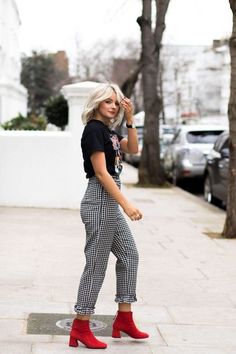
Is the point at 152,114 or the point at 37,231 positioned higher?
the point at 152,114

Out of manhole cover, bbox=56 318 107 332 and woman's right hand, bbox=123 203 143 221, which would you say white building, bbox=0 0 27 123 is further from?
woman's right hand, bbox=123 203 143 221

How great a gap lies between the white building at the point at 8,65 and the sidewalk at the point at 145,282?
98.3ft

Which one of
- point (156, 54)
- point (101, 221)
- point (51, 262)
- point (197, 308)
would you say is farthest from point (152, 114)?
point (101, 221)

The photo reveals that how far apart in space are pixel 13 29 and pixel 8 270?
151 ft

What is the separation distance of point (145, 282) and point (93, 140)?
2805mm

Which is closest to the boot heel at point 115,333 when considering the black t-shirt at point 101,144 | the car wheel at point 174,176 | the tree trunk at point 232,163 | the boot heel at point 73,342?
the boot heel at point 73,342

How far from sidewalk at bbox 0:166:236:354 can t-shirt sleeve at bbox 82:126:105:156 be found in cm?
134

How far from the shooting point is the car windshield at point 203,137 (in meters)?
19.9

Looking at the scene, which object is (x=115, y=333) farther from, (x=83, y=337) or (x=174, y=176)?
(x=174, y=176)

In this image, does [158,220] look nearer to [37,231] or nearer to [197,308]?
[37,231]

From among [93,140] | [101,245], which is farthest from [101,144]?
[101,245]

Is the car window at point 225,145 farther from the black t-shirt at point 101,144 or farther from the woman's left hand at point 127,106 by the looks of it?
the black t-shirt at point 101,144

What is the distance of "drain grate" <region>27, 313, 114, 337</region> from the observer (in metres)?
5.47

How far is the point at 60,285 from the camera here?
708 centimetres
